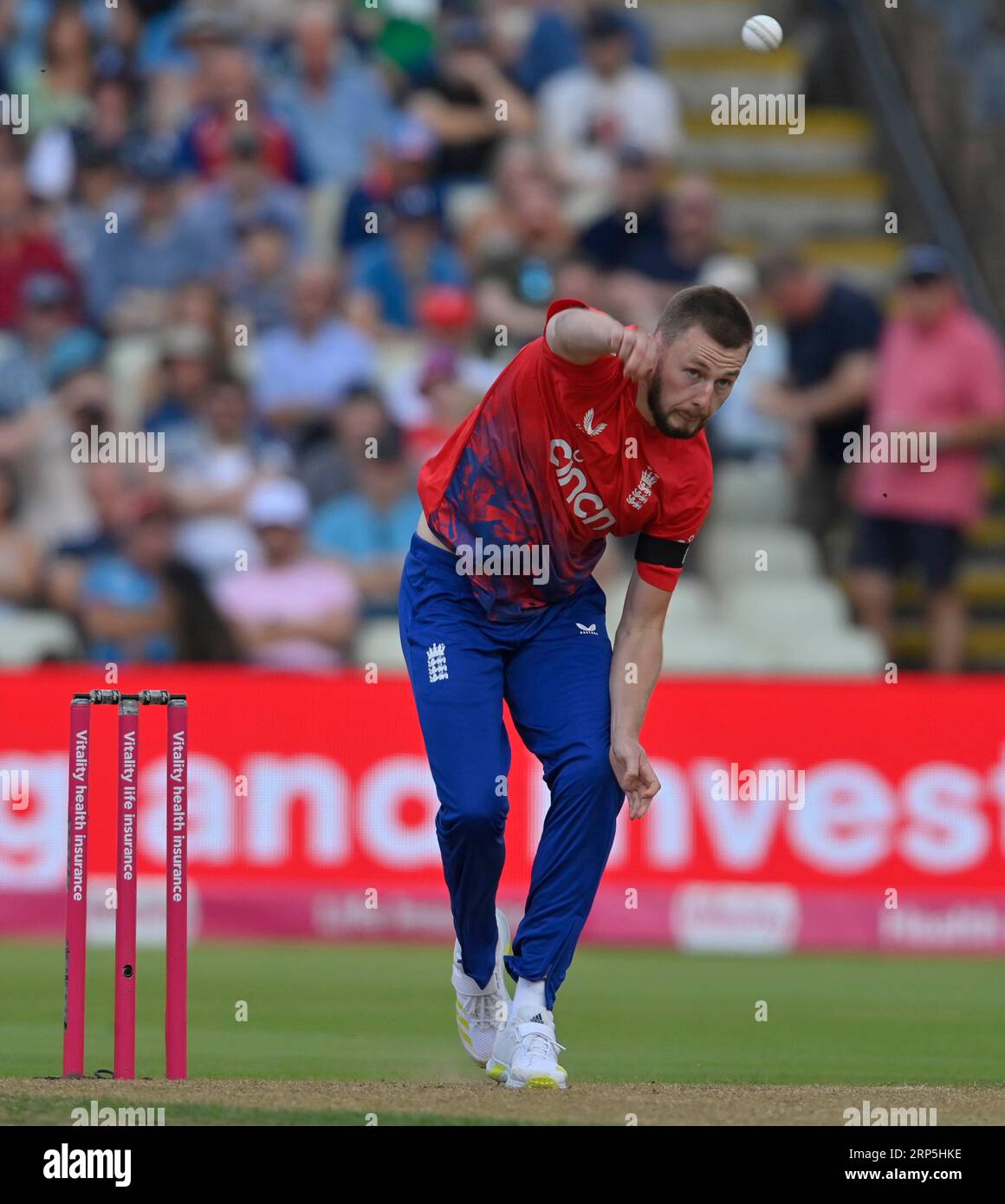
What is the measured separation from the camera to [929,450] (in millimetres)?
14219

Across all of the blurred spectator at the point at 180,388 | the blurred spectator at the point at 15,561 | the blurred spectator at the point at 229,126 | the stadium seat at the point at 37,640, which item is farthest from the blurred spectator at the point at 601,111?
the stadium seat at the point at 37,640

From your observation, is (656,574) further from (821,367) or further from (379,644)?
(821,367)

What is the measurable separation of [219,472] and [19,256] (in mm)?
2422

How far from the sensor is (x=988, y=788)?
1243 cm

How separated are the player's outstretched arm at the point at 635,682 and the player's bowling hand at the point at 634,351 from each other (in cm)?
113

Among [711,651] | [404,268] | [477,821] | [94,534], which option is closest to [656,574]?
[477,821]

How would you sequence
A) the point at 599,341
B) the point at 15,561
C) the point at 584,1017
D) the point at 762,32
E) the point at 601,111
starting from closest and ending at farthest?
the point at 599,341
the point at 584,1017
the point at 762,32
the point at 15,561
the point at 601,111

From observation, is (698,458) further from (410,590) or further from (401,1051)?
(401,1051)

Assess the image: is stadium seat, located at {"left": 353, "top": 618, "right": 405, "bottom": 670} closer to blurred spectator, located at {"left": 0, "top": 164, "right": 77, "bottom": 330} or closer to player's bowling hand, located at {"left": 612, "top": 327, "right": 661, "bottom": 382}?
blurred spectator, located at {"left": 0, "top": 164, "right": 77, "bottom": 330}

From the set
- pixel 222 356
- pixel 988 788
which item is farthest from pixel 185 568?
pixel 988 788

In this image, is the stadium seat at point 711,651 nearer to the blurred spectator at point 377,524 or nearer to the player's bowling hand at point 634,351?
the blurred spectator at point 377,524

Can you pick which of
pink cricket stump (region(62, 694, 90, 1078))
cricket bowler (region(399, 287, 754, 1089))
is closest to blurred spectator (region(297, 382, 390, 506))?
cricket bowler (region(399, 287, 754, 1089))

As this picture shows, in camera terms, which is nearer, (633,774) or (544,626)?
(633,774)

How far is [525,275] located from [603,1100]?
28.7ft
